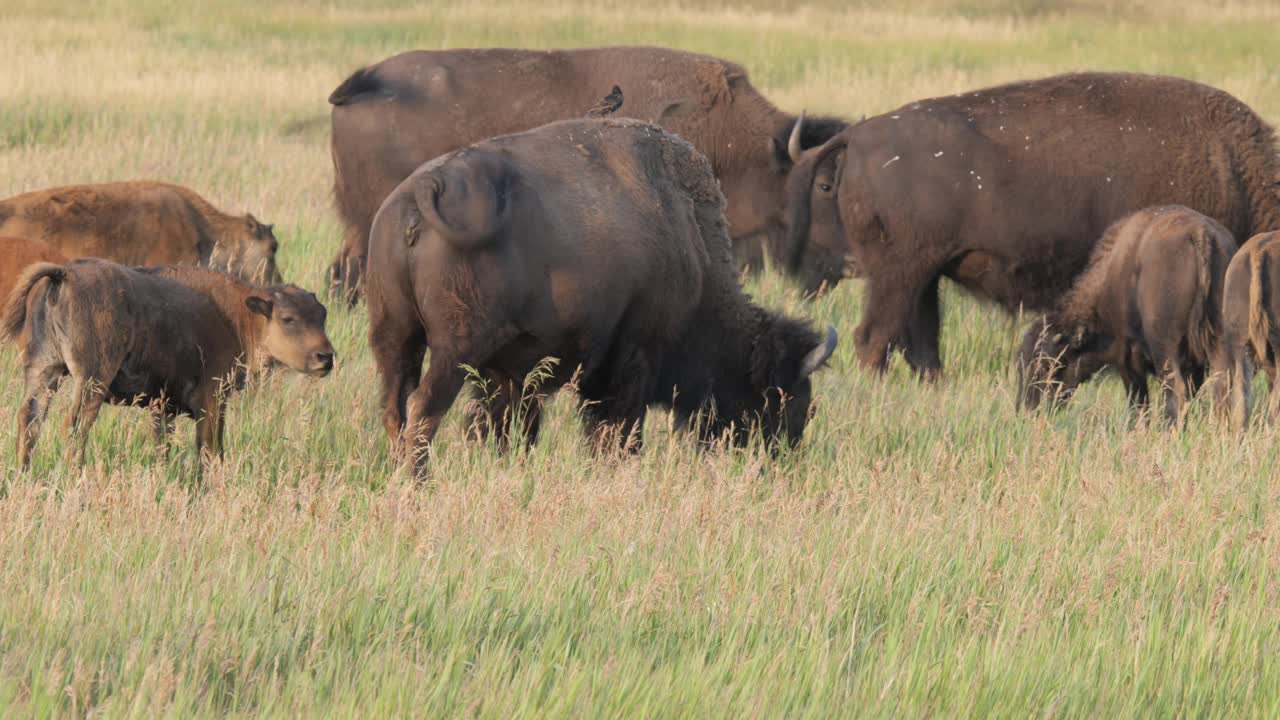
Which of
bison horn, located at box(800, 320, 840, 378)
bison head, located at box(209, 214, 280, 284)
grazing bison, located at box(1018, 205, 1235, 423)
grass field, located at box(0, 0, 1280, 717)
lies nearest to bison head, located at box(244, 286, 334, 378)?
grass field, located at box(0, 0, 1280, 717)

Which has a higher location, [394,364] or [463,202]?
[463,202]

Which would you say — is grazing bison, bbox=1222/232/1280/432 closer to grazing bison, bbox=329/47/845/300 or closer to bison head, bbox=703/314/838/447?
bison head, bbox=703/314/838/447

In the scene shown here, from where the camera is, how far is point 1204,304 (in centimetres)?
781

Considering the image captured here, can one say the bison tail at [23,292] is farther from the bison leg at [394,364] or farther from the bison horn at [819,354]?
the bison horn at [819,354]

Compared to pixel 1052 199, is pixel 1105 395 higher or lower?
lower

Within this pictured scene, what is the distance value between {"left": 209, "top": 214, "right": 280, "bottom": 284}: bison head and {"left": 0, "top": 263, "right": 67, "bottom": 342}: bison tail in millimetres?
3113

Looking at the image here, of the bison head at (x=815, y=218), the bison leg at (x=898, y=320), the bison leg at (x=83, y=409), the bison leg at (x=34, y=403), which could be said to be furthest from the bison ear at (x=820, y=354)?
the bison leg at (x=34, y=403)

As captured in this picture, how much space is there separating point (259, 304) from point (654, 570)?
2.95m

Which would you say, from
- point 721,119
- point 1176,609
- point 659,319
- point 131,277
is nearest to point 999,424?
point 659,319

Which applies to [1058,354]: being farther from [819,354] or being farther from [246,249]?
[246,249]

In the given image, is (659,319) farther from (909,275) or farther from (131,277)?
(909,275)

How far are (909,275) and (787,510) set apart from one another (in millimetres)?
4420

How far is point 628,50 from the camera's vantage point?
11617 mm

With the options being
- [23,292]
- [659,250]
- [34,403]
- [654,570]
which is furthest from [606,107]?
[654,570]
